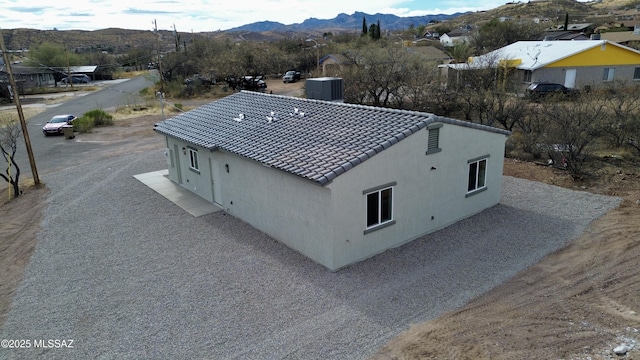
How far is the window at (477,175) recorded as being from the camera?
14.1 metres

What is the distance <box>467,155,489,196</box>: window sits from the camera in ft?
46.2

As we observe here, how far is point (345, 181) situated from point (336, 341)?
3826 mm

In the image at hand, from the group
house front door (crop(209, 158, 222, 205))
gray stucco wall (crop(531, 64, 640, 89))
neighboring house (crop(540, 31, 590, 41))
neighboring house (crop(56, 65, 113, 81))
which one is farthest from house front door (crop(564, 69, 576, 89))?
neighboring house (crop(56, 65, 113, 81))

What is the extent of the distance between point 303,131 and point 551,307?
26.3 feet

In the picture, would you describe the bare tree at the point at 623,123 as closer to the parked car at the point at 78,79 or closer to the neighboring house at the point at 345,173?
the neighboring house at the point at 345,173

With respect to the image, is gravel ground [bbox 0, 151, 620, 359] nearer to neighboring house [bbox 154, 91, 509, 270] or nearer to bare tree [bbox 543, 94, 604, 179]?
neighboring house [bbox 154, 91, 509, 270]

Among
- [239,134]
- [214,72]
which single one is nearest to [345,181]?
[239,134]

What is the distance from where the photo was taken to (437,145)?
41.6 ft

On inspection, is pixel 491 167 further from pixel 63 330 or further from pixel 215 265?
pixel 63 330

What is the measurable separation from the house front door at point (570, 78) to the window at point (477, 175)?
32773 millimetres

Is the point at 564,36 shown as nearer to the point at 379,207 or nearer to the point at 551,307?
the point at 379,207

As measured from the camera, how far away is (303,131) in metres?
13.5

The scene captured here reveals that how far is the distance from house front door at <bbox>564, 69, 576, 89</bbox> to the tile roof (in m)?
32.5

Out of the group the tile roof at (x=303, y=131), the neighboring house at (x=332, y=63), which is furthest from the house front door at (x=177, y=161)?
the neighboring house at (x=332, y=63)
